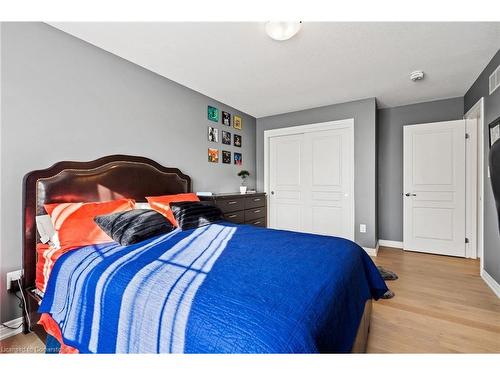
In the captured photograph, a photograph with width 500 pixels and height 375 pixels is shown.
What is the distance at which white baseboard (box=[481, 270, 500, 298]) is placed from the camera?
2285 mm

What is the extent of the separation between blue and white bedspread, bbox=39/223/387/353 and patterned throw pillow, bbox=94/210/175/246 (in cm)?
9

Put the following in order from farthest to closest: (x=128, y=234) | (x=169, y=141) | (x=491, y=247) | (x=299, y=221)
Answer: (x=299, y=221) < (x=169, y=141) < (x=491, y=247) < (x=128, y=234)

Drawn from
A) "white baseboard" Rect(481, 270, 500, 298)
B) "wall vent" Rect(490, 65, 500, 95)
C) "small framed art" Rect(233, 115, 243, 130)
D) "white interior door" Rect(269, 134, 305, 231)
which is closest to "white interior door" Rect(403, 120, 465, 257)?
"white baseboard" Rect(481, 270, 500, 298)

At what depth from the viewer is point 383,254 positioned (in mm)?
3561

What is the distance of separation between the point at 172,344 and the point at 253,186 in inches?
150

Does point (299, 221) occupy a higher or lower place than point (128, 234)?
lower

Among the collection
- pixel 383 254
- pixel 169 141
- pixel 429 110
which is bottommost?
pixel 383 254

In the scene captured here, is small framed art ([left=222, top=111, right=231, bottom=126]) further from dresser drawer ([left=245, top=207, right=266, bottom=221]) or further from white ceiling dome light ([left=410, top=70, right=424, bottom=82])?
white ceiling dome light ([left=410, top=70, right=424, bottom=82])

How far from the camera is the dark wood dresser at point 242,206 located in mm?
3096

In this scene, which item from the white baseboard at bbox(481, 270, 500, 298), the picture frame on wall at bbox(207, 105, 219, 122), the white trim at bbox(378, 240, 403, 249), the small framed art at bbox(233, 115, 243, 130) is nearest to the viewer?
the white baseboard at bbox(481, 270, 500, 298)

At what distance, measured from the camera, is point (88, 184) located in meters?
2.07
